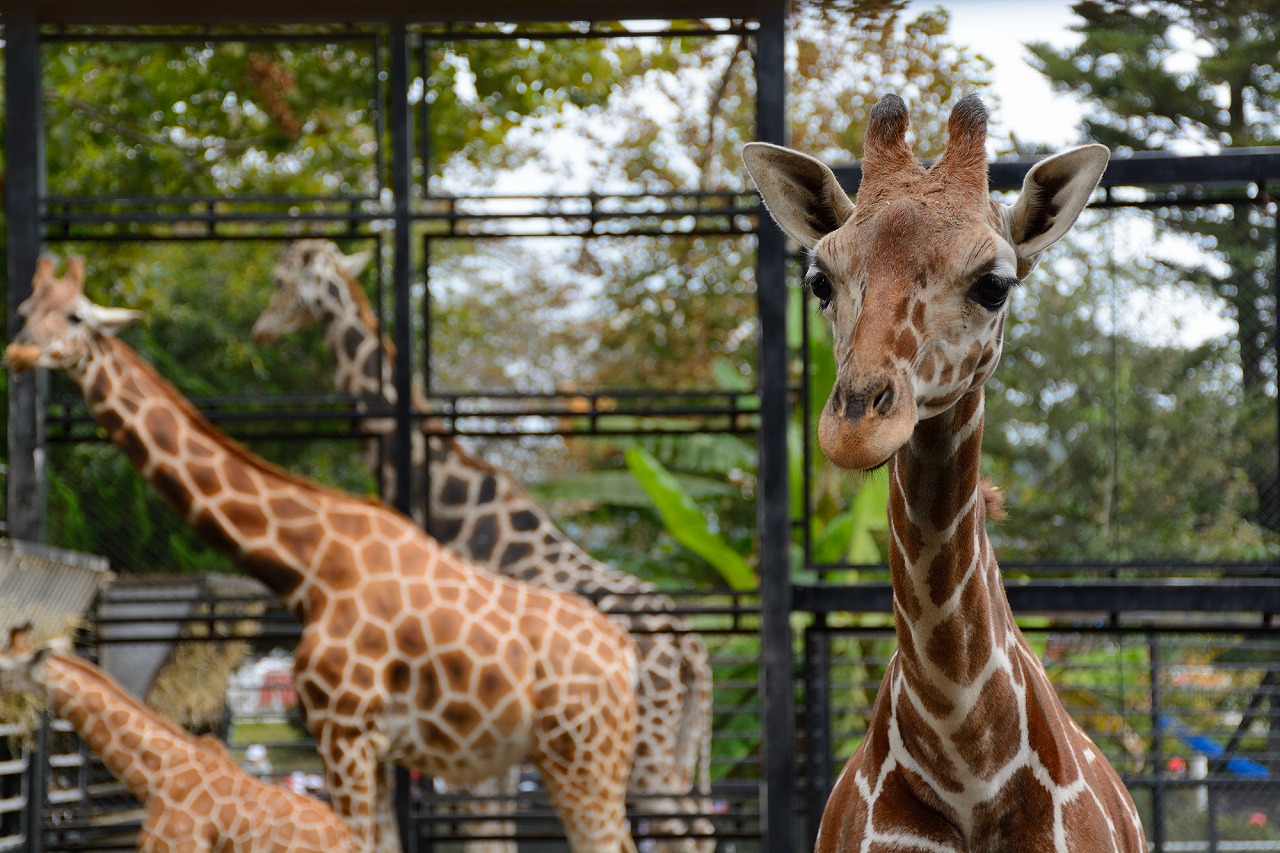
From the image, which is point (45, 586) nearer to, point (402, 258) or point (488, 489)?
point (402, 258)

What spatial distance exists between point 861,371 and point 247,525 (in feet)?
13.5

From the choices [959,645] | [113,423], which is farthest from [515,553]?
[959,645]

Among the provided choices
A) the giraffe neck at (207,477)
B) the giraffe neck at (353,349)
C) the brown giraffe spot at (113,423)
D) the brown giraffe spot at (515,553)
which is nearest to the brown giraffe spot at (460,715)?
the giraffe neck at (207,477)

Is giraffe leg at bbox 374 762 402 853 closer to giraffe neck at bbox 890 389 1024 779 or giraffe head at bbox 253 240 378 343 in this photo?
giraffe head at bbox 253 240 378 343

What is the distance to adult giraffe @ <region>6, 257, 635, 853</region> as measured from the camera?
572 centimetres

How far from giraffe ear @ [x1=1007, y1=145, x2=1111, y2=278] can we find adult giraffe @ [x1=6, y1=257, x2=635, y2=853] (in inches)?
143

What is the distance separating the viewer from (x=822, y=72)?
13.1 m

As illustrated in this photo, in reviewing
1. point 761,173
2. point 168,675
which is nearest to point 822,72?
point 168,675

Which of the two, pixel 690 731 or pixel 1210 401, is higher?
pixel 1210 401

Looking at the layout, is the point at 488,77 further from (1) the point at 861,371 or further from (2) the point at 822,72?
(1) the point at 861,371

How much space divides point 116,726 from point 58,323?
1669mm

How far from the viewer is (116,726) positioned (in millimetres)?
5684

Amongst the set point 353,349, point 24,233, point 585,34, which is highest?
point 585,34

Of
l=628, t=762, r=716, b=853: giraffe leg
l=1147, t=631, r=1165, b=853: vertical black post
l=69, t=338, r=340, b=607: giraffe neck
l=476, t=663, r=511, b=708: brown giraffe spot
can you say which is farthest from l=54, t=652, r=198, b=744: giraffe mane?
l=1147, t=631, r=1165, b=853: vertical black post
